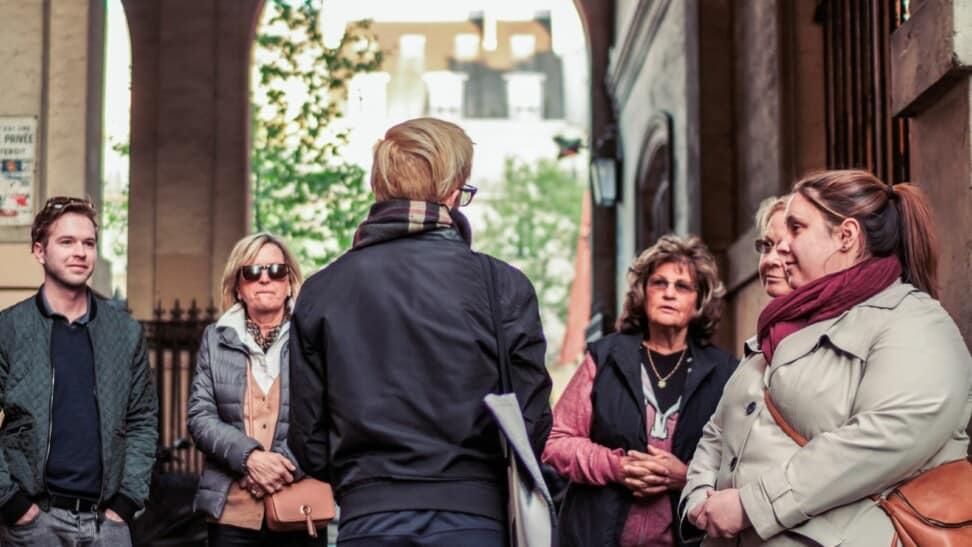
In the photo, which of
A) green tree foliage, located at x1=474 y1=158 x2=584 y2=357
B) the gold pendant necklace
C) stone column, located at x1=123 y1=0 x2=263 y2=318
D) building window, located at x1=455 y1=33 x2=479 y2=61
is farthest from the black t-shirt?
building window, located at x1=455 y1=33 x2=479 y2=61

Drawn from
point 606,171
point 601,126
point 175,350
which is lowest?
point 175,350

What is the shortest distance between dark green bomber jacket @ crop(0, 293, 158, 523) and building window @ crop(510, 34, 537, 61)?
69670 mm

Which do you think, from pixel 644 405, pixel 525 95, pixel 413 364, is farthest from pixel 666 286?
pixel 525 95

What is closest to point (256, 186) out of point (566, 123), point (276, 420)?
point (276, 420)

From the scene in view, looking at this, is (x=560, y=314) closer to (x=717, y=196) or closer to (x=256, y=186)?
(x=256, y=186)

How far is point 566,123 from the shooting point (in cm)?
7306

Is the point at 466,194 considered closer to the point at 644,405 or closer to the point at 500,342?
the point at 500,342

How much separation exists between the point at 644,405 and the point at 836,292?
1.64m

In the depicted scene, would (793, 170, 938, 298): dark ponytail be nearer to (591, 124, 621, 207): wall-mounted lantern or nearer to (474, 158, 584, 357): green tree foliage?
(591, 124, 621, 207): wall-mounted lantern

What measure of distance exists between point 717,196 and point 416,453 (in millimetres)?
8151

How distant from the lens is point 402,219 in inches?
137

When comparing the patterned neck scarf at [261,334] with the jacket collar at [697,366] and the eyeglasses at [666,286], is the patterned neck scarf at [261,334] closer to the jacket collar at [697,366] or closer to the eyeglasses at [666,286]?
the eyeglasses at [666,286]

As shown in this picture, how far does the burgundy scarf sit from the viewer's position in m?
3.59

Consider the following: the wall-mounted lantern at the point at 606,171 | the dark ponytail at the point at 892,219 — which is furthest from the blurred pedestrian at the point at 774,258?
the wall-mounted lantern at the point at 606,171
